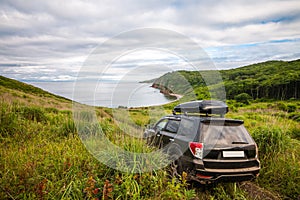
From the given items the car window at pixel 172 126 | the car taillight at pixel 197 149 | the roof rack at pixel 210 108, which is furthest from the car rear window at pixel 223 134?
the car window at pixel 172 126

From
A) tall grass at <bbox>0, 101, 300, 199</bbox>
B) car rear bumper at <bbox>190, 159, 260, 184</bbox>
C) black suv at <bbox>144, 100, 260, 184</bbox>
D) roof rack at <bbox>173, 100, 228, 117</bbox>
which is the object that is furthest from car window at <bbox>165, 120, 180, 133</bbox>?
car rear bumper at <bbox>190, 159, 260, 184</bbox>

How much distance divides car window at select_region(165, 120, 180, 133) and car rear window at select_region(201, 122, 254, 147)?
85 cm

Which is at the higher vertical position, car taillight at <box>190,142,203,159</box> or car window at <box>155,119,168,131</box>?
car window at <box>155,119,168,131</box>

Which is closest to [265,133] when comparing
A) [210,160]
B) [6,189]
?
[210,160]

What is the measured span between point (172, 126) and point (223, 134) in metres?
1.27

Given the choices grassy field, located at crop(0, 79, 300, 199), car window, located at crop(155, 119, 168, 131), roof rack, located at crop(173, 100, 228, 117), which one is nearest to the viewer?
grassy field, located at crop(0, 79, 300, 199)

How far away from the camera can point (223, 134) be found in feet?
12.9

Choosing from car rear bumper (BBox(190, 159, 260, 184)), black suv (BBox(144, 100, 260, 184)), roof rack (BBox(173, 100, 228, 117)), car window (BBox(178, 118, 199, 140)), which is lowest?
car rear bumper (BBox(190, 159, 260, 184))

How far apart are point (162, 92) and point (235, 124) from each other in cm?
295

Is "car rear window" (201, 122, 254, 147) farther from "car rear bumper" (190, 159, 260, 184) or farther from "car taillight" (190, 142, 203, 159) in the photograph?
"car rear bumper" (190, 159, 260, 184)

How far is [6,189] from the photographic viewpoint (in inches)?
116

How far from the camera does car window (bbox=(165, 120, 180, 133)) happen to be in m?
4.69

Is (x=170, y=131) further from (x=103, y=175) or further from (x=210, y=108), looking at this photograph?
(x=103, y=175)

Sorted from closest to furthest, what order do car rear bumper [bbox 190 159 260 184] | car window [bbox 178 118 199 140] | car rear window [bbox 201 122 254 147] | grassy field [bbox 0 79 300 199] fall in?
grassy field [bbox 0 79 300 199] < car rear bumper [bbox 190 159 260 184] < car rear window [bbox 201 122 254 147] < car window [bbox 178 118 199 140]
